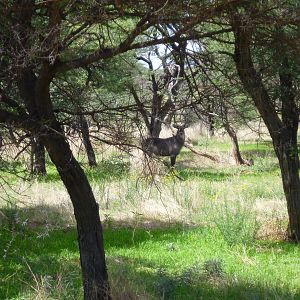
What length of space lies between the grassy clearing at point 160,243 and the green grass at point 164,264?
1cm

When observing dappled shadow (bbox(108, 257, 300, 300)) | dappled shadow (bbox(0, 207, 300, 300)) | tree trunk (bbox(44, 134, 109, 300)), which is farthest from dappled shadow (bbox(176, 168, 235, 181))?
tree trunk (bbox(44, 134, 109, 300))

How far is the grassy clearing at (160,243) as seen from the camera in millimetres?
6258

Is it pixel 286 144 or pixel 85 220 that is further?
pixel 286 144

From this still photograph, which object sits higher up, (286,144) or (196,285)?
(286,144)

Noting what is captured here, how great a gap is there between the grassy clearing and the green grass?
0.01 m

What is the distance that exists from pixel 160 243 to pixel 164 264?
117 centimetres

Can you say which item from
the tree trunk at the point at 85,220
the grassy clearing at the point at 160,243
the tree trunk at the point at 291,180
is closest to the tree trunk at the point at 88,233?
the tree trunk at the point at 85,220

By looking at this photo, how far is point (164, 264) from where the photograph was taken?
7.98m

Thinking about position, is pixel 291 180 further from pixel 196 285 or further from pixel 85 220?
pixel 85 220

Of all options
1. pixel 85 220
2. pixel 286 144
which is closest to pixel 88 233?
pixel 85 220

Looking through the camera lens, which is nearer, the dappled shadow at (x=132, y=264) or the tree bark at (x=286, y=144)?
the dappled shadow at (x=132, y=264)

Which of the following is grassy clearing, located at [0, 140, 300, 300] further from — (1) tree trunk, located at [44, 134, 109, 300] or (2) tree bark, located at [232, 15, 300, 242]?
(2) tree bark, located at [232, 15, 300, 242]

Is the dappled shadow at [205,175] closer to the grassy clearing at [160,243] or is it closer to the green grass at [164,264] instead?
the grassy clearing at [160,243]

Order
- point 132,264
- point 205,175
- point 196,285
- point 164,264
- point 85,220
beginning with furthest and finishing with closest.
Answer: point 205,175 → point 164,264 → point 132,264 → point 196,285 → point 85,220
